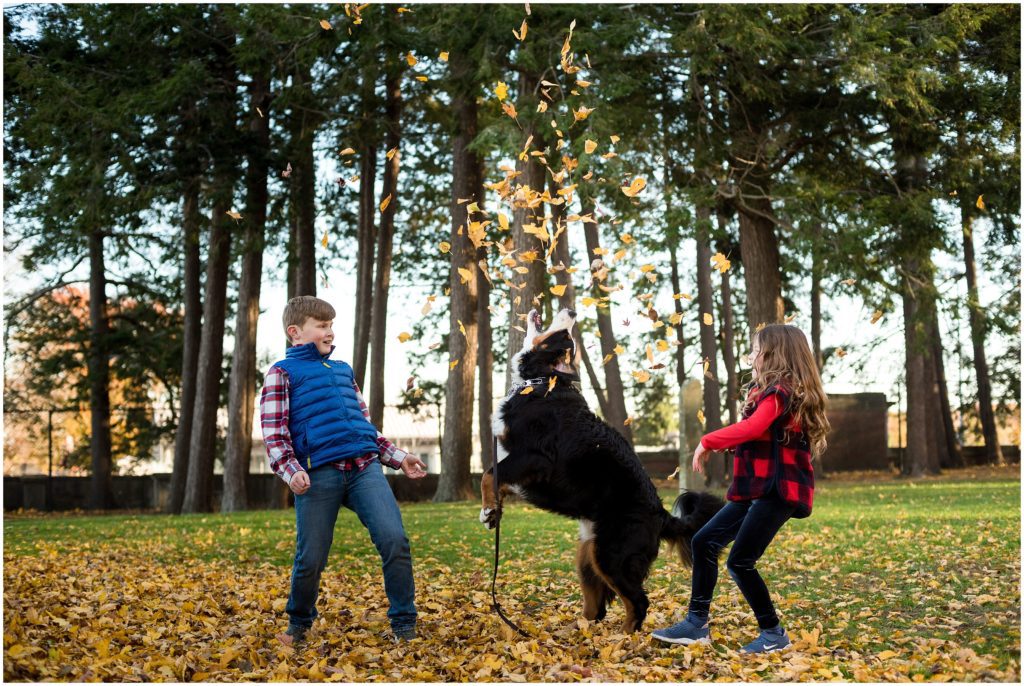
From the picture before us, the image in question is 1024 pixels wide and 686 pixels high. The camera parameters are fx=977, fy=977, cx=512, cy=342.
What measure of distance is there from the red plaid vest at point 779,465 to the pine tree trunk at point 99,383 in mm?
18153

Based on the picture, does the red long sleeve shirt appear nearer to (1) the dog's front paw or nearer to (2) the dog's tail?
(2) the dog's tail

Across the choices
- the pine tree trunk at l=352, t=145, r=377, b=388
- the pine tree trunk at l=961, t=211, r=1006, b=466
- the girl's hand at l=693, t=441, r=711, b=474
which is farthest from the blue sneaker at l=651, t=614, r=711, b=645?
the pine tree trunk at l=961, t=211, r=1006, b=466

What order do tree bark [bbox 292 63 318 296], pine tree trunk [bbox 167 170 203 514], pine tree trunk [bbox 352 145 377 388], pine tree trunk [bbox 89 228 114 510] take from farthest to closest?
1. pine tree trunk [bbox 89 228 114 510]
2. pine tree trunk [bbox 352 145 377 388]
3. pine tree trunk [bbox 167 170 203 514]
4. tree bark [bbox 292 63 318 296]

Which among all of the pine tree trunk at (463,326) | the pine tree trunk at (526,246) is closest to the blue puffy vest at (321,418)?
the pine tree trunk at (526,246)

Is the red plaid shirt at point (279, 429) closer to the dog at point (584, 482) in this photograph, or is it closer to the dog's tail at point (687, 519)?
the dog at point (584, 482)

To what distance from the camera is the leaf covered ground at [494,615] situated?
426 cm

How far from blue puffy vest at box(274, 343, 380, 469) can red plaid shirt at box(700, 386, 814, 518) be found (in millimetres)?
1679

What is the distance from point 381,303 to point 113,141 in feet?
17.9

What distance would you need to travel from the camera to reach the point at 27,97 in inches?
599

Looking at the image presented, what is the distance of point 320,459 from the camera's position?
15.4ft

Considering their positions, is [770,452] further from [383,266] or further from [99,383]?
[99,383]

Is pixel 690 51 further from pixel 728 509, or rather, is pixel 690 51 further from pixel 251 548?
pixel 728 509

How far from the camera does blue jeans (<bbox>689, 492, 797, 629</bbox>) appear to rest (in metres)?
4.39

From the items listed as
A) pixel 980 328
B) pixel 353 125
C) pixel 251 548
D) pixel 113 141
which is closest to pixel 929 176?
pixel 980 328
